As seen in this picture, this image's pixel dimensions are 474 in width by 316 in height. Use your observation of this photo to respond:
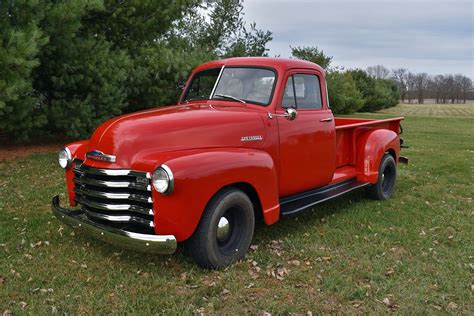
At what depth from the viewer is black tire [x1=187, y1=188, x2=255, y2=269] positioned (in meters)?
3.85

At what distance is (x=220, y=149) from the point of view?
162 inches

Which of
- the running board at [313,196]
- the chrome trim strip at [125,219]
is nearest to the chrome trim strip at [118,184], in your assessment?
the chrome trim strip at [125,219]

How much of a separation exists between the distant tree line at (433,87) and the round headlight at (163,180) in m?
102

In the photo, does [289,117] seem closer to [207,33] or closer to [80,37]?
[80,37]

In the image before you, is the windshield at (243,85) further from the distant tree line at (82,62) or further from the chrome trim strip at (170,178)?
the distant tree line at (82,62)

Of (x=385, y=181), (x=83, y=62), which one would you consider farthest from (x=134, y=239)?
(x=83, y=62)

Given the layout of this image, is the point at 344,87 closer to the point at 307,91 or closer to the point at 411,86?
the point at 307,91

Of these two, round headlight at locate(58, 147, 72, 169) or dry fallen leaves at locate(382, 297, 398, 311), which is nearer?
dry fallen leaves at locate(382, 297, 398, 311)

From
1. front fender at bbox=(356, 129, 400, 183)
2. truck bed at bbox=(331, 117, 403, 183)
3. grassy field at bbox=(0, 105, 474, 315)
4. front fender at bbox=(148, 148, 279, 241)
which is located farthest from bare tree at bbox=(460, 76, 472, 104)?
front fender at bbox=(148, 148, 279, 241)

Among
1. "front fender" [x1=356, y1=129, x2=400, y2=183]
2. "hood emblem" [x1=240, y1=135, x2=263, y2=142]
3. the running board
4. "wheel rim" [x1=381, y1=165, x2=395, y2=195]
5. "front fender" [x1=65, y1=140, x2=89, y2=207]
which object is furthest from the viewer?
"wheel rim" [x1=381, y1=165, x2=395, y2=195]

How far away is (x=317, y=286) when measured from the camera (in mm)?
3877

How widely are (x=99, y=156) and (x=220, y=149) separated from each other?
3.60 feet

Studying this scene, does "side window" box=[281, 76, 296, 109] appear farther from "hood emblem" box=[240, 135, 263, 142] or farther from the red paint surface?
"hood emblem" box=[240, 135, 263, 142]

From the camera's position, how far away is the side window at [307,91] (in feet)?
17.2
